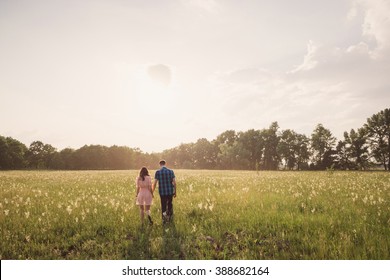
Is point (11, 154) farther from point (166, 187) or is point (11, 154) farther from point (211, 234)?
point (211, 234)

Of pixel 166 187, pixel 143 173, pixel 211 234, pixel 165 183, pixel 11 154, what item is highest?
pixel 11 154

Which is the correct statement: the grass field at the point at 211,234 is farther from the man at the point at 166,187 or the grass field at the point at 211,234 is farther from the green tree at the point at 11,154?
the green tree at the point at 11,154

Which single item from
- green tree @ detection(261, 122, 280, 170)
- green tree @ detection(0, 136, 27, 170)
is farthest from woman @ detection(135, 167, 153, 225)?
green tree @ detection(261, 122, 280, 170)

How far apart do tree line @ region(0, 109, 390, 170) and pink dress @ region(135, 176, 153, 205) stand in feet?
236

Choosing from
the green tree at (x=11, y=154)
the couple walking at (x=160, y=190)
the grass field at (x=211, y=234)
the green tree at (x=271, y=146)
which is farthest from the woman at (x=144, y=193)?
the green tree at (x=271, y=146)

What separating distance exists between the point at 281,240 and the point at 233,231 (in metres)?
1.27

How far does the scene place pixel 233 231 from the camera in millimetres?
7012

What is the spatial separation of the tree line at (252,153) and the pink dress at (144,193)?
71.9 metres

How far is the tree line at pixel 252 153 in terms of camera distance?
7675 centimetres

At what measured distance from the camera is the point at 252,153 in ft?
390

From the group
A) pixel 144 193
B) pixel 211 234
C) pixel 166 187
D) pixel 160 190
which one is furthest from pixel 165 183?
pixel 211 234

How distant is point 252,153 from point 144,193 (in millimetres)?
113747
